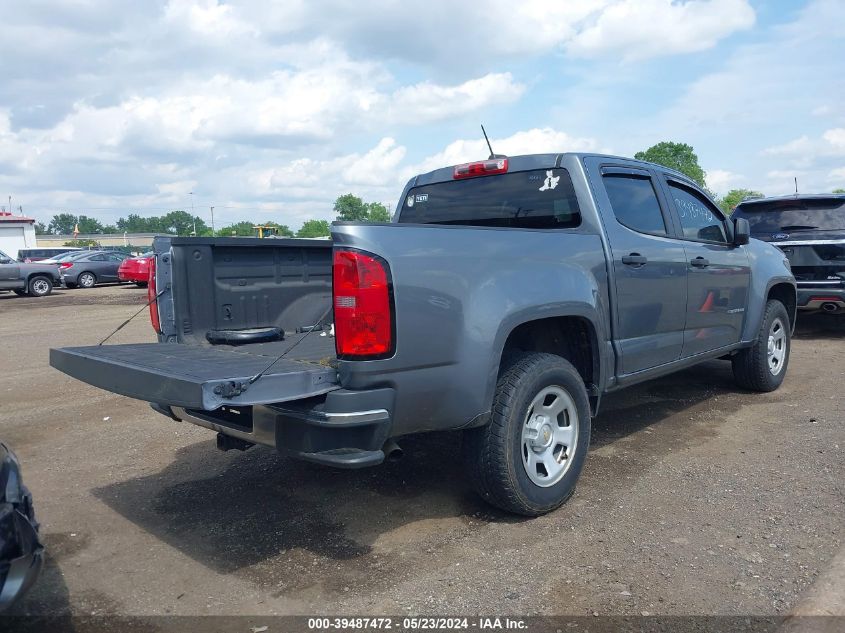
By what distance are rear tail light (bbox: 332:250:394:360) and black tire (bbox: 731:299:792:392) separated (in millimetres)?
4416

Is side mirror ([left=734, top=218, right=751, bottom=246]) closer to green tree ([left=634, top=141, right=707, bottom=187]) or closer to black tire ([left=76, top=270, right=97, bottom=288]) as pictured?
black tire ([left=76, top=270, right=97, bottom=288])

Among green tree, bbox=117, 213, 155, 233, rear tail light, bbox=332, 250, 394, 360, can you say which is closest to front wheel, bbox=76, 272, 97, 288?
rear tail light, bbox=332, 250, 394, 360

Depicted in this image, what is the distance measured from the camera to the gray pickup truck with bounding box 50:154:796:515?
299 cm

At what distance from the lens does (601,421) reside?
567cm

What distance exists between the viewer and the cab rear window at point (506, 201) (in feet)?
14.3

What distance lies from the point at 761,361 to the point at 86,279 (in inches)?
Answer: 985

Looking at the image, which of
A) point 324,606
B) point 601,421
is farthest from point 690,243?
point 324,606

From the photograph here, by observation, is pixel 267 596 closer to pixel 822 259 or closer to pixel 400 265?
pixel 400 265

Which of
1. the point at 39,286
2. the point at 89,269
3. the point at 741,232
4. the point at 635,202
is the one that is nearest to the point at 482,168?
the point at 635,202

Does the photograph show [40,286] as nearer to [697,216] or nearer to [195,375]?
[697,216]

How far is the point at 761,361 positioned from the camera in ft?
20.5

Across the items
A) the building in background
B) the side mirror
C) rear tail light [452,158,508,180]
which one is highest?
the building in background

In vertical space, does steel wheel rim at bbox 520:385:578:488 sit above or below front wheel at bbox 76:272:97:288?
below

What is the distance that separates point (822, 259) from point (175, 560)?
27.9ft
